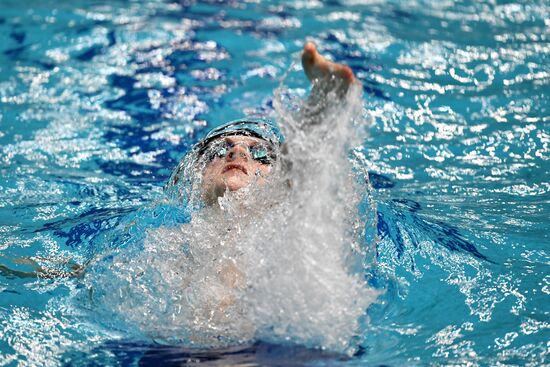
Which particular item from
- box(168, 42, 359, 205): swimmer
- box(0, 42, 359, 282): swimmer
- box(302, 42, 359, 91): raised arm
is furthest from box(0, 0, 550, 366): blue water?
box(302, 42, 359, 91): raised arm

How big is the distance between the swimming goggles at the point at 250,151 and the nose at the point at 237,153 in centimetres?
2

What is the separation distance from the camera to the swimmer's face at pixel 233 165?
3.29 m

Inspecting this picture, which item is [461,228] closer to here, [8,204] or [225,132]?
[225,132]

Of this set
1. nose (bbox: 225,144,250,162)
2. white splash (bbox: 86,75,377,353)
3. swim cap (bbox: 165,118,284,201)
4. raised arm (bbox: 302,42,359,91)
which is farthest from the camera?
swim cap (bbox: 165,118,284,201)

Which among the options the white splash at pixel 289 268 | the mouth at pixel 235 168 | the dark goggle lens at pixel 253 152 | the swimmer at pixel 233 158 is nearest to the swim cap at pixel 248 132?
the swimmer at pixel 233 158

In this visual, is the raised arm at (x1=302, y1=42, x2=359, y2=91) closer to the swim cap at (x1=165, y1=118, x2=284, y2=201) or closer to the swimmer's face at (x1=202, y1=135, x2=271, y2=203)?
the swimmer's face at (x1=202, y1=135, x2=271, y2=203)

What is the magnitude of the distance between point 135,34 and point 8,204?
3.20 m

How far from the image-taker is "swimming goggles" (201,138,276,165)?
342 cm

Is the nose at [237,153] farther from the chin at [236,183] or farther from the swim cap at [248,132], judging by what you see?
the swim cap at [248,132]

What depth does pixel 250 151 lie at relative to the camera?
135 inches

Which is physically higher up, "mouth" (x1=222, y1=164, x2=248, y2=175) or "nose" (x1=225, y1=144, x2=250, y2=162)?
"nose" (x1=225, y1=144, x2=250, y2=162)

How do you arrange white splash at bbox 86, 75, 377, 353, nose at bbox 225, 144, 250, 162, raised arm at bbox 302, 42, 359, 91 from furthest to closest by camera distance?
1. nose at bbox 225, 144, 250, 162
2. white splash at bbox 86, 75, 377, 353
3. raised arm at bbox 302, 42, 359, 91

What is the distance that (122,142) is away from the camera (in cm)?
522

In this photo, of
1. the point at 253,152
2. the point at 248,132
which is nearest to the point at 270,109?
the point at 248,132
